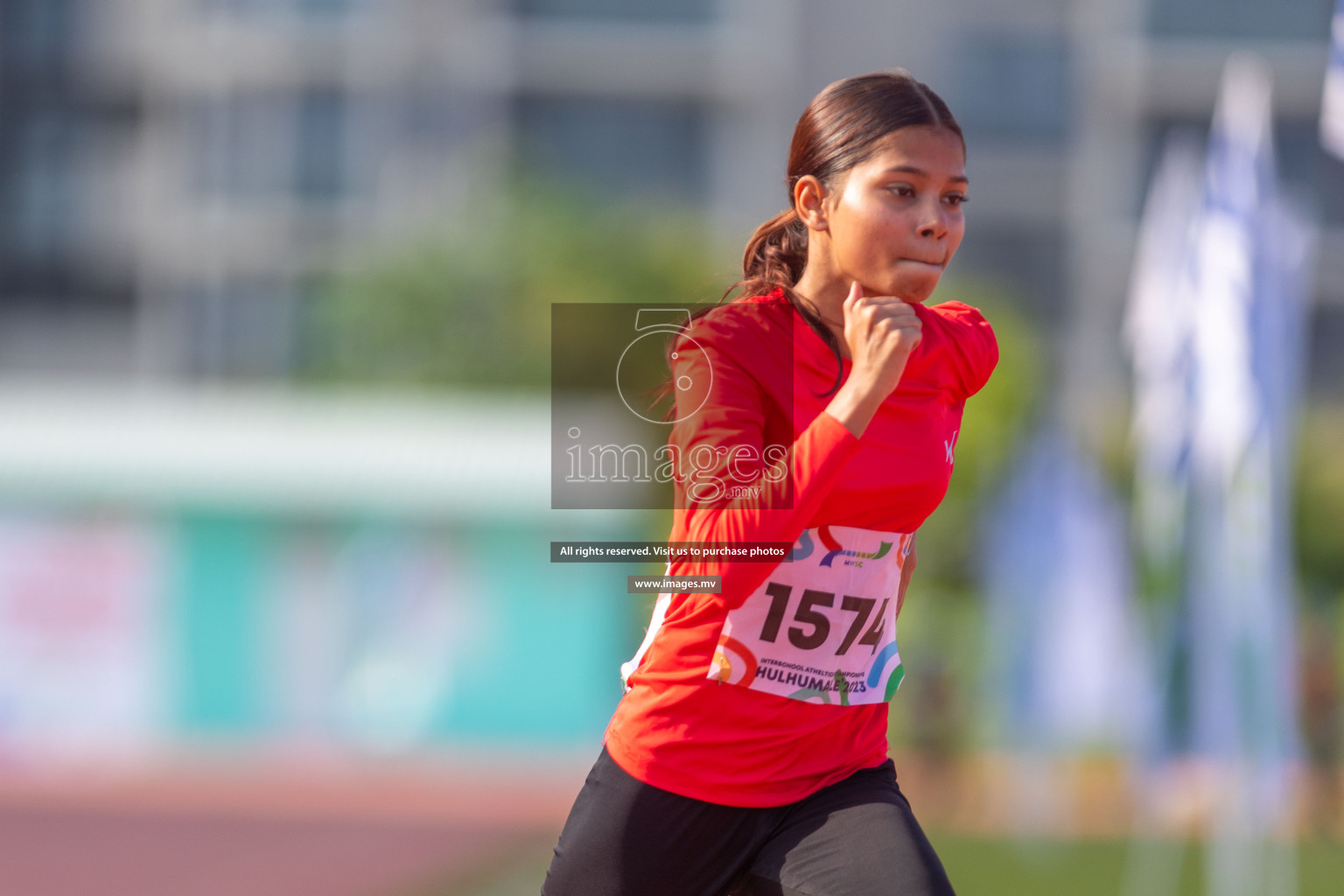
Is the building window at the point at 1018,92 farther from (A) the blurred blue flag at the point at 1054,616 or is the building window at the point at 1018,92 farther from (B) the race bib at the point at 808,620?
(B) the race bib at the point at 808,620

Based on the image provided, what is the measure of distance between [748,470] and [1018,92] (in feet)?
91.0

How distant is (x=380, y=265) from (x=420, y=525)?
8.09 metres

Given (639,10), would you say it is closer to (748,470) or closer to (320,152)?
(320,152)

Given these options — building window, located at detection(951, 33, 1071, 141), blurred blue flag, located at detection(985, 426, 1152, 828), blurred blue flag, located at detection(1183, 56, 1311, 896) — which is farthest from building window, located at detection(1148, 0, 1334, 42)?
blurred blue flag, located at detection(1183, 56, 1311, 896)

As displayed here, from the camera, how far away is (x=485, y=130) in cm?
2792

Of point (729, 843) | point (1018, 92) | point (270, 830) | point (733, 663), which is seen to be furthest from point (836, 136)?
point (1018, 92)

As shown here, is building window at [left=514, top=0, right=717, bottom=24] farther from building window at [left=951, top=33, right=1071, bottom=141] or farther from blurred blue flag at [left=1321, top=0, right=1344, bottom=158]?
blurred blue flag at [left=1321, top=0, right=1344, bottom=158]

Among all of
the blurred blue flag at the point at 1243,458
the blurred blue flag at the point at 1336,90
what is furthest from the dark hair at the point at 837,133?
the blurred blue flag at the point at 1243,458

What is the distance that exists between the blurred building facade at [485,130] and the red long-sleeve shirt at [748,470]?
80.4ft

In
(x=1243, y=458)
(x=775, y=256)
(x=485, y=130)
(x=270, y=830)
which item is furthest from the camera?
(x=485, y=130)

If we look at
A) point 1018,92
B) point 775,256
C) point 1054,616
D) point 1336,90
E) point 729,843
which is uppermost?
point 1018,92

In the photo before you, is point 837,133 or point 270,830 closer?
point 837,133

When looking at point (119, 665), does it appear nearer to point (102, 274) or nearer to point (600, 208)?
point (600, 208)

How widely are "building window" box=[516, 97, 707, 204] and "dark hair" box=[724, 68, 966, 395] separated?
25.5 metres
